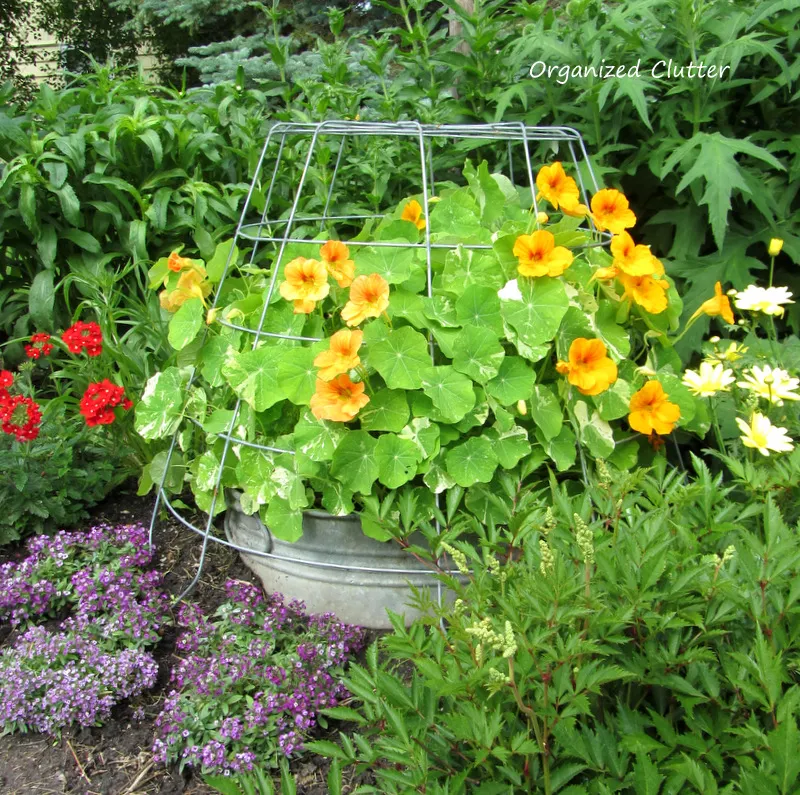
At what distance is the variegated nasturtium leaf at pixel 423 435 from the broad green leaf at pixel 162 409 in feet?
2.23

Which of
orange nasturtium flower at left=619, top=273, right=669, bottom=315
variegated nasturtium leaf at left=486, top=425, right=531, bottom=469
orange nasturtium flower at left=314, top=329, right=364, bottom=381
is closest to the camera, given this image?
orange nasturtium flower at left=314, top=329, right=364, bottom=381

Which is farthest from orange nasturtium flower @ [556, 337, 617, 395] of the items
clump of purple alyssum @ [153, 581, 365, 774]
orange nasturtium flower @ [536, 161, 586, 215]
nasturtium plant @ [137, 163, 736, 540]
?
clump of purple alyssum @ [153, 581, 365, 774]

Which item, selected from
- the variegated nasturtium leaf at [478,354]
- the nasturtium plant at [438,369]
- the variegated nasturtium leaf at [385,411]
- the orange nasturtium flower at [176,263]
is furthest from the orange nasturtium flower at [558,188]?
the orange nasturtium flower at [176,263]

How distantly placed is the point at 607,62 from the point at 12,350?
234cm

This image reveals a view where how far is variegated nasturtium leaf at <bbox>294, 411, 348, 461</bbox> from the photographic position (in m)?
1.75

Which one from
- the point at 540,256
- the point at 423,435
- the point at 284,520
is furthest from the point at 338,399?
the point at 540,256

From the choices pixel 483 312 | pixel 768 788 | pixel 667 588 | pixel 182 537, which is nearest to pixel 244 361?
pixel 483 312

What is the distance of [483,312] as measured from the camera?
71.3 inches

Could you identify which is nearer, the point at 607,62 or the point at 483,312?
the point at 483,312

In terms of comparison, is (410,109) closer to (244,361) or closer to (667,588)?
(244,361)

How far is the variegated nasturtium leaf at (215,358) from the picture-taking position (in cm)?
204

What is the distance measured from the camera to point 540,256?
1.77 metres

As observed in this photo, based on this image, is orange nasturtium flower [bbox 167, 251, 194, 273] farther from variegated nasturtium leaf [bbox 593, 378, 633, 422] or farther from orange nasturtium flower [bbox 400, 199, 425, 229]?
variegated nasturtium leaf [bbox 593, 378, 633, 422]

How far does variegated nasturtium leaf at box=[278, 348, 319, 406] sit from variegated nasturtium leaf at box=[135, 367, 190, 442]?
418mm
